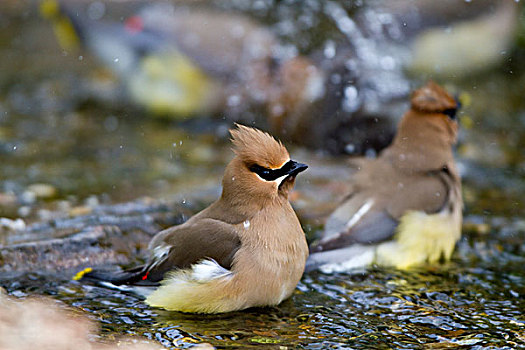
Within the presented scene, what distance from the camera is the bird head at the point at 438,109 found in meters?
5.62

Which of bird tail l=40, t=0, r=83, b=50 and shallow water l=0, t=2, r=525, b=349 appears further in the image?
bird tail l=40, t=0, r=83, b=50

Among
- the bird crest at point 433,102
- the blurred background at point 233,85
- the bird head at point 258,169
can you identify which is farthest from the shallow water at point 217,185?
the bird crest at point 433,102

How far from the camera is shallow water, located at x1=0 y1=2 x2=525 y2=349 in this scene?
12.5 feet

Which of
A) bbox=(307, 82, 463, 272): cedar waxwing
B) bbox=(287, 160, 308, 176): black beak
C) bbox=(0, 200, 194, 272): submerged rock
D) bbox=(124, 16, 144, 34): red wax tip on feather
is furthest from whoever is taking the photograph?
bbox=(124, 16, 144, 34): red wax tip on feather

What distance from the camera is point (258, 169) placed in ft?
13.3

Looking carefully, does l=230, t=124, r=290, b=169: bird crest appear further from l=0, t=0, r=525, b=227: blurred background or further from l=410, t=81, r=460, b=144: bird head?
l=0, t=0, r=525, b=227: blurred background

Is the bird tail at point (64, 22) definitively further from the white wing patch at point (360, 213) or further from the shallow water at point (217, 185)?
the white wing patch at point (360, 213)

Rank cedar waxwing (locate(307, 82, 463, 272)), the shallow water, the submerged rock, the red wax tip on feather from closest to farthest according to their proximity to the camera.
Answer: the shallow water → the submerged rock → cedar waxwing (locate(307, 82, 463, 272)) → the red wax tip on feather

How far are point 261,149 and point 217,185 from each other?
2378 mm

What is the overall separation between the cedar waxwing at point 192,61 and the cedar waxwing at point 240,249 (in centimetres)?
400

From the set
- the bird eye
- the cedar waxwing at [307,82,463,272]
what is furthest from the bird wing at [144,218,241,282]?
the cedar waxwing at [307,82,463,272]

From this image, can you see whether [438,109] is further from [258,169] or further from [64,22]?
[64,22]

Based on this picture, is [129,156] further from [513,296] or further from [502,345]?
[502,345]

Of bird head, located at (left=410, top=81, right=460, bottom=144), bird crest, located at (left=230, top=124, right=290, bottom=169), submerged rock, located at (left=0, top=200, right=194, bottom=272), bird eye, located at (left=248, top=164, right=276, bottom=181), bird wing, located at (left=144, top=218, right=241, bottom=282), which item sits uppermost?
bird head, located at (left=410, top=81, right=460, bottom=144)
